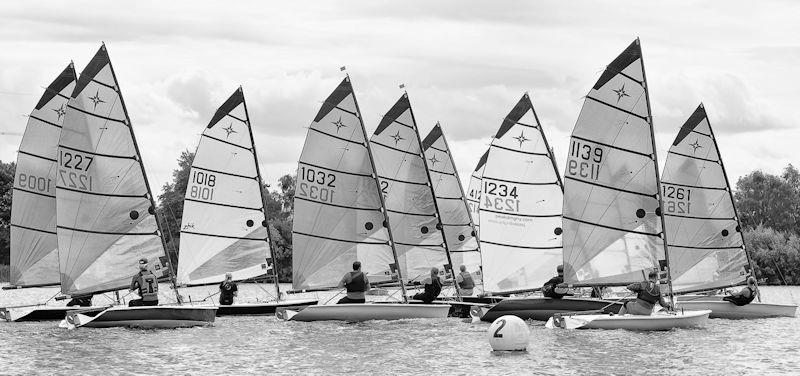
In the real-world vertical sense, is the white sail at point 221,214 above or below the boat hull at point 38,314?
above

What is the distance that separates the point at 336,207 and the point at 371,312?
215 inches

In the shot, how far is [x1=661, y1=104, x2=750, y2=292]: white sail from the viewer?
4288cm

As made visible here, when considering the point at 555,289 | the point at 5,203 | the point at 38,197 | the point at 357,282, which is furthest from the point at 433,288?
the point at 5,203

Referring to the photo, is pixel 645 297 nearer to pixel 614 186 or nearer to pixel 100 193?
pixel 614 186

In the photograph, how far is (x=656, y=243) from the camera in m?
37.2

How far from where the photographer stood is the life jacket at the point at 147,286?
34625 millimetres

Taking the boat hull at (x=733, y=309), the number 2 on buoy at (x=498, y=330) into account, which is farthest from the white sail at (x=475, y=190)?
the number 2 on buoy at (x=498, y=330)

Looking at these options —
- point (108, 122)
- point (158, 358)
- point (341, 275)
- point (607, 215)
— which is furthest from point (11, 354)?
point (607, 215)

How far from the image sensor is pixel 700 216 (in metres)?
43.2

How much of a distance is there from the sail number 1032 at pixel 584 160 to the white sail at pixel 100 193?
1243 centimetres

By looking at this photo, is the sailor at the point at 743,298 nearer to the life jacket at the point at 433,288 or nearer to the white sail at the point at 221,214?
the life jacket at the point at 433,288

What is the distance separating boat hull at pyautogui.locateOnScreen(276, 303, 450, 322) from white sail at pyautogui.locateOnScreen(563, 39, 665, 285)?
413 cm

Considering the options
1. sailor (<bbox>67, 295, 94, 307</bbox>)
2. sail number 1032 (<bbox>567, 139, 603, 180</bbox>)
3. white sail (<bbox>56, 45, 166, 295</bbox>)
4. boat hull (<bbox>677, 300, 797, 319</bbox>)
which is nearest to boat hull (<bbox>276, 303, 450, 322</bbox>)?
white sail (<bbox>56, 45, 166, 295</bbox>)

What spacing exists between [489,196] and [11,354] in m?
18.8
